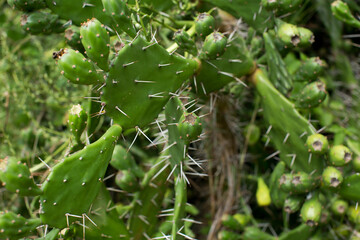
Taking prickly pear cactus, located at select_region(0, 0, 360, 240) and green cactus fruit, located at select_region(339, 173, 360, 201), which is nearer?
prickly pear cactus, located at select_region(0, 0, 360, 240)

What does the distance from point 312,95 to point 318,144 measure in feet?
0.69

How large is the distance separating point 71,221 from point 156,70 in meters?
0.54

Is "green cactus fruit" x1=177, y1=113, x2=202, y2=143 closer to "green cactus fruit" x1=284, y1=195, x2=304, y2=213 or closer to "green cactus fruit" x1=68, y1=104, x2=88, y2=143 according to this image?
Answer: "green cactus fruit" x1=68, y1=104, x2=88, y2=143

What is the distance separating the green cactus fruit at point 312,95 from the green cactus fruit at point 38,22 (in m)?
1.02

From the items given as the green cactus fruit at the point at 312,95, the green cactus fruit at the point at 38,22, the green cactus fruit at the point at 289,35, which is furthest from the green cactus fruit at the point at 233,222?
the green cactus fruit at the point at 38,22

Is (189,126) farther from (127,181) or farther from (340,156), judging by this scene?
(340,156)

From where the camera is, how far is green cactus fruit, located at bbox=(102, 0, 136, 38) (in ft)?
3.69

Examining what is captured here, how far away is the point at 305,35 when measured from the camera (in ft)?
4.70

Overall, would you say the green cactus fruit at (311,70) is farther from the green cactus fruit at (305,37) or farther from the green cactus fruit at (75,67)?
the green cactus fruit at (75,67)

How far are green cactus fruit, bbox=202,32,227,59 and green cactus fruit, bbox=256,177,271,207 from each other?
0.76 m

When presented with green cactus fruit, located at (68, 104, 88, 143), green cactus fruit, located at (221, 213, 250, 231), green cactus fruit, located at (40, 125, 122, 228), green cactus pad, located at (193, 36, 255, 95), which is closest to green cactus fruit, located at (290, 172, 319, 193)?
green cactus fruit, located at (221, 213, 250, 231)

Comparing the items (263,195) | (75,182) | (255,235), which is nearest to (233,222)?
(255,235)

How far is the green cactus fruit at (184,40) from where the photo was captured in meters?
1.25

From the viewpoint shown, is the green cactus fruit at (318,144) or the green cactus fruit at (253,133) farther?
the green cactus fruit at (253,133)
